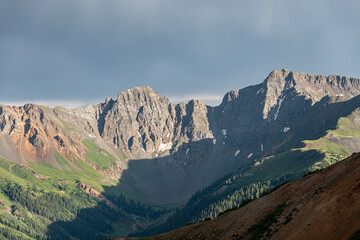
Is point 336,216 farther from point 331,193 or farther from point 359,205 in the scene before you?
point 331,193

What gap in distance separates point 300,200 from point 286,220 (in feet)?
22.8

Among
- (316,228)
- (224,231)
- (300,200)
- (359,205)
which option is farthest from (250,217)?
(359,205)

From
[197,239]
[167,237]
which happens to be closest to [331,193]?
[197,239]

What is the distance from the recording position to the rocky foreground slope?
52312 millimetres

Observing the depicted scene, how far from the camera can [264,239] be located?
202 ft

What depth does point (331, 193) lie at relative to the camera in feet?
200

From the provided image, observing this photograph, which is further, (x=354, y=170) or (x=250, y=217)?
(x=250, y=217)

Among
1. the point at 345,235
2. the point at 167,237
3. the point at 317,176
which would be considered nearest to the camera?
the point at 345,235

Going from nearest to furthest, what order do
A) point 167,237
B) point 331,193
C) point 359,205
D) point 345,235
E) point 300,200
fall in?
point 345,235
point 359,205
point 331,193
point 300,200
point 167,237

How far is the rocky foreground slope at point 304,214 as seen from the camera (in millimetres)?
52312

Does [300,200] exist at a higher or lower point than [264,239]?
higher

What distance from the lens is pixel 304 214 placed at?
60.8 meters

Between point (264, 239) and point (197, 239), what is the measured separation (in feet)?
74.9

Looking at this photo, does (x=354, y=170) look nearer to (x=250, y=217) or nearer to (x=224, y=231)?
(x=250, y=217)
